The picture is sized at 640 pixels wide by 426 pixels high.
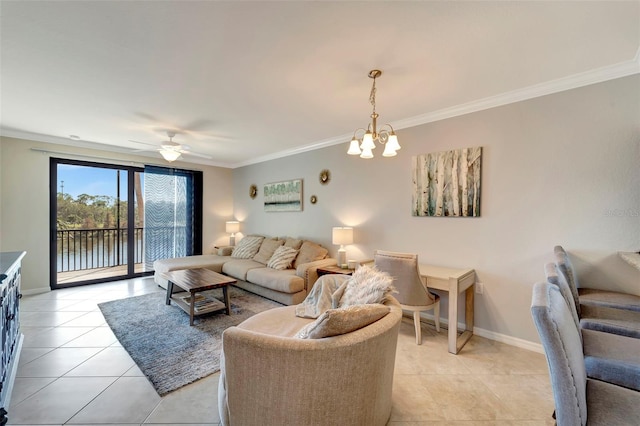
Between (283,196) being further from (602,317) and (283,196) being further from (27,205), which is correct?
(602,317)

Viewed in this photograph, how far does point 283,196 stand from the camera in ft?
16.6

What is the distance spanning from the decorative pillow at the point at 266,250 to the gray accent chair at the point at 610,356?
3946 millimetres

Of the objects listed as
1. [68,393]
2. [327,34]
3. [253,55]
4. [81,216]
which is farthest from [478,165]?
[81,216]

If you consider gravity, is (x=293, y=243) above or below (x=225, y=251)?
above

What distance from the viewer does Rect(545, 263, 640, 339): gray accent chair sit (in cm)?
149

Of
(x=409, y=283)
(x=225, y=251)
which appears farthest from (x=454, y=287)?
(x=225, y=251)

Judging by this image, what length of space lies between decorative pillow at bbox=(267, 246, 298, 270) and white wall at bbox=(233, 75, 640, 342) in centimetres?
129

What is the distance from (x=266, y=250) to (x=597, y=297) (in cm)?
415

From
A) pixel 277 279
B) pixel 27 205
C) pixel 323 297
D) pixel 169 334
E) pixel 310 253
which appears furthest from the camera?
pixel 310 253

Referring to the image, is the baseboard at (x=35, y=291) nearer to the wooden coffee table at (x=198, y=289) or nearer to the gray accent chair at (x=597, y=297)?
the wooden coffee table at (x=198, y=289)

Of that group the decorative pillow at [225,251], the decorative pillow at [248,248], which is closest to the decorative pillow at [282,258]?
the decorative pillow at [248,248]

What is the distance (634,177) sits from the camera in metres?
2.05

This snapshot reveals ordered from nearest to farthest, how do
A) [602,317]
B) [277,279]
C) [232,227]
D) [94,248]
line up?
[602,317]
[277,279]
[94,248]
[232,227]

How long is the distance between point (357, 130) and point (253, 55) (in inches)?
69.3
